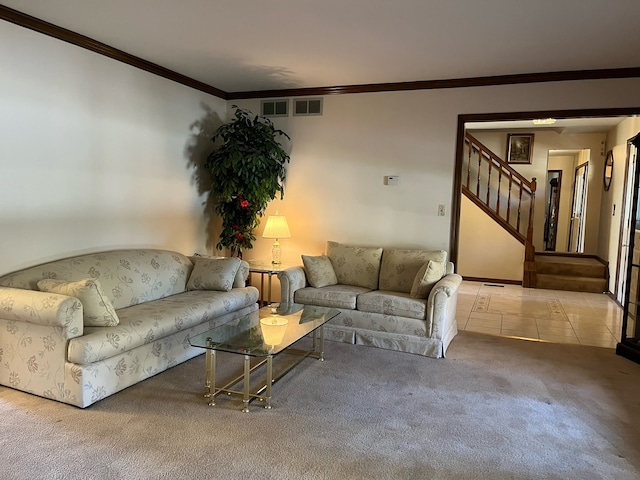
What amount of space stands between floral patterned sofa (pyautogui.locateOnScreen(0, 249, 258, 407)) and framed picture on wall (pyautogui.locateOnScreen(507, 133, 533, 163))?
658 centimetres

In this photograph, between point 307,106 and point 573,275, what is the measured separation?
5.19 meters

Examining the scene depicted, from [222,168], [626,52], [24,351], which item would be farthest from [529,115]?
[24,351]

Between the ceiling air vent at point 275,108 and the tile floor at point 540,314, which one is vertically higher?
the ceiling air vent at point 275,108

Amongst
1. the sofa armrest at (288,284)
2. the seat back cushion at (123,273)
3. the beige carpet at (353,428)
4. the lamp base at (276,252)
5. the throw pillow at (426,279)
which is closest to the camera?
the beige carpet at (353,428)

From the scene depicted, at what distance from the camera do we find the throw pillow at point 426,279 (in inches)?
161

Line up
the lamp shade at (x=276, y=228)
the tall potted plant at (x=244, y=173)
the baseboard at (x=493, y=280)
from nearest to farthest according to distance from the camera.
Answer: the tall potted plant at (x=244, y=173) → the lamp shade at (x=276, y=228) → the baseboard at (x=493, y=280)

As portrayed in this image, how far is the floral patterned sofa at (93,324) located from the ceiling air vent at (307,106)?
236 cm

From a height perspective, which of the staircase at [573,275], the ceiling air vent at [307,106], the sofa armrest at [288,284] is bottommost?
the staircase at [573,275]

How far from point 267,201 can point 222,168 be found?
1.99 feet

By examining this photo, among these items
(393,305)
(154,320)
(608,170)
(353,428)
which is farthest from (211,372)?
(608,170)

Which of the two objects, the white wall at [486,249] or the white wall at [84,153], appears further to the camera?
the white wall at [486,249]

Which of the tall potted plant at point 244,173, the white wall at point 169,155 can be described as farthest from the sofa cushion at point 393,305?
the tall potted plant at point 244,173

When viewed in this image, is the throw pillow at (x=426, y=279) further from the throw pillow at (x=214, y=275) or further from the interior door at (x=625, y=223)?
the interior door at (x=625, y=223)

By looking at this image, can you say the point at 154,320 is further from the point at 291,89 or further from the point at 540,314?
the point at 540,314
